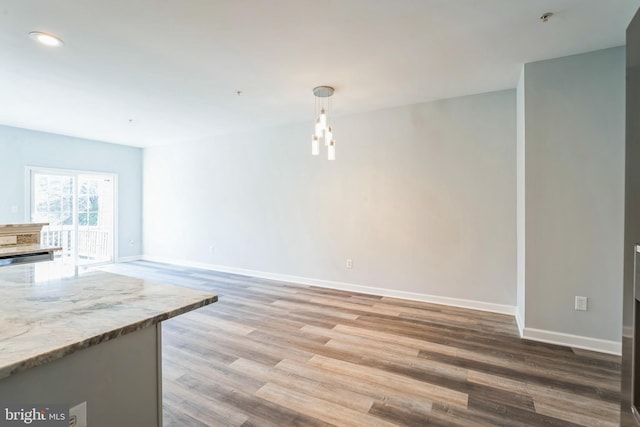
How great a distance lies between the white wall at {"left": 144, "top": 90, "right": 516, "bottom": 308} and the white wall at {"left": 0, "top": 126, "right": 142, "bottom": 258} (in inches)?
70.3

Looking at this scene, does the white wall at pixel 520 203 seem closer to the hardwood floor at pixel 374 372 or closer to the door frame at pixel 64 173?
the hardwood floor at pixel 374 372

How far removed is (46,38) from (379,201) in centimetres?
374

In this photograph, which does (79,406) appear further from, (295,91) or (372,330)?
(295,91)

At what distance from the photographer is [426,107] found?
12.6 feet

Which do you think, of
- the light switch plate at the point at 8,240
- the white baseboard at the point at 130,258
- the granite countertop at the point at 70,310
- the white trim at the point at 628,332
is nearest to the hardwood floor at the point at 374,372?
the white trim at the point at 628,332

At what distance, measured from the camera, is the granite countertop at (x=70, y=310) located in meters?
0.82

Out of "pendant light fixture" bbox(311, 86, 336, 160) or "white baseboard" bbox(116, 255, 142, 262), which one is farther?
"white baseboard" bbox(116, 255, 142, 262)

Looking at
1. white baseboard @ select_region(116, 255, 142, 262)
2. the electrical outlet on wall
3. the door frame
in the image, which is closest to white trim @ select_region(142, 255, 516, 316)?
the electrical outlet on wall

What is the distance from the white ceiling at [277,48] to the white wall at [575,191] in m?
0.27

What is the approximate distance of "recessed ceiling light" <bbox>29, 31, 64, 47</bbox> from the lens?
231 cm

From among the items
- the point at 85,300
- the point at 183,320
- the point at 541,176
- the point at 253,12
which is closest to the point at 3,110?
the point at 183,320

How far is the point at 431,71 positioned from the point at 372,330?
272 cm

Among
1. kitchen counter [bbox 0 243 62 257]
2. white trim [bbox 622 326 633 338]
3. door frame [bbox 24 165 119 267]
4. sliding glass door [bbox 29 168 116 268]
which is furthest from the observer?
sliding glass door [bbox 29 168 116 268]

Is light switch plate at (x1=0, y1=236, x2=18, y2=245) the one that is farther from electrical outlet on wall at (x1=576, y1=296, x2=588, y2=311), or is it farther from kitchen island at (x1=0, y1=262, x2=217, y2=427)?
electrical outlet on wall at (x1=576, y1=296, x2=588, y2=311)
